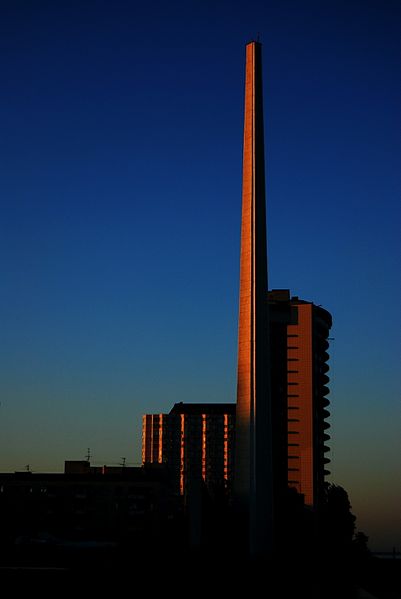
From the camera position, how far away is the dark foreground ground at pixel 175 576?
36.7 metres

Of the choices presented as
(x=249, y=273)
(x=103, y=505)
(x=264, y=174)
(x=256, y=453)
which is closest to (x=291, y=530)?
(x=256, y=453)

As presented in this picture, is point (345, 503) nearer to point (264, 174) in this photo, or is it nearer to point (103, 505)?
point (103, 505)

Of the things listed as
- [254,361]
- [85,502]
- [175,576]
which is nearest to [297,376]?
[85,502]

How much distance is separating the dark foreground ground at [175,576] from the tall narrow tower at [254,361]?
3.15 meters

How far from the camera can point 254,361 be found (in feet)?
191

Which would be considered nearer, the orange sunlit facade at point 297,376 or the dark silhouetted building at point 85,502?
the dark silhouetted building at point 85,502

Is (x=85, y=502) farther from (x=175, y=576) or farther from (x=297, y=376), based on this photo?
(x=175, y=576)

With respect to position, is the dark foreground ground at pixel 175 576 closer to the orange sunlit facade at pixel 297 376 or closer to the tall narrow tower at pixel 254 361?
the tall narrow tower at pixel 254 361

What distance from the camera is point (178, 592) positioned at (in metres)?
37.8

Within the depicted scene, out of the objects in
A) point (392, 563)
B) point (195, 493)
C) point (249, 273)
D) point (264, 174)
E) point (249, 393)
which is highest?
point (264, 174)

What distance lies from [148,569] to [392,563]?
32.4m

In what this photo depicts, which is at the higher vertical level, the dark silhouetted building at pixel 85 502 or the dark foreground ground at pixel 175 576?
the dark silhouetted building at pixel 85 502

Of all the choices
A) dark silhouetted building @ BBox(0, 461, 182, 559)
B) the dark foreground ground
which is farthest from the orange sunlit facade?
the dark foreground ground

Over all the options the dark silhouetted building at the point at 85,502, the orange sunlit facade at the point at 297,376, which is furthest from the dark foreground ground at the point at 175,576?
the orange sunlit facade at the point at 297,376
